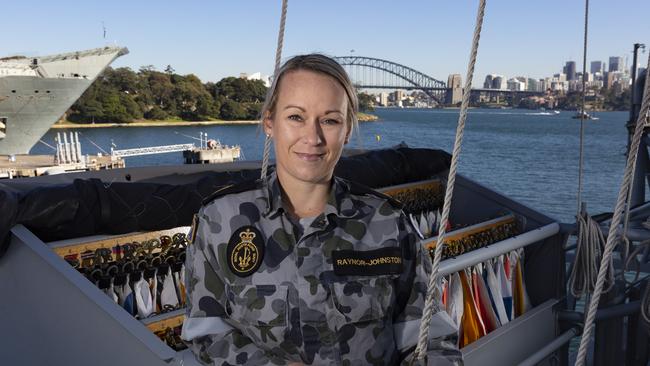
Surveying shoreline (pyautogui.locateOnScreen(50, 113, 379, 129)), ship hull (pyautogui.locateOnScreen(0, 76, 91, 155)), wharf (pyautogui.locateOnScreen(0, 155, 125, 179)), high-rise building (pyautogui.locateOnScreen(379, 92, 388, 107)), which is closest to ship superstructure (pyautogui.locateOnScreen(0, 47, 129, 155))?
ship hull (pyautogui.locateOnScreen(0, 76, 91, 155))

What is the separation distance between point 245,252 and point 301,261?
5.5 inches

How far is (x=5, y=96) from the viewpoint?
38625mm

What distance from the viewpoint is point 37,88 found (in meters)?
39.4

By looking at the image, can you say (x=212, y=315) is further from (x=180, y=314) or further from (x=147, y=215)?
(x=147, y=215)

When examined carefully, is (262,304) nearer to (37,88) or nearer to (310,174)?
(310,174)

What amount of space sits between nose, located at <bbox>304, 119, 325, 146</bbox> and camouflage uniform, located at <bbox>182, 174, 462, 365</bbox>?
164 mm

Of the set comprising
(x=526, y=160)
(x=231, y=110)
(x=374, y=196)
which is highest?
(x=374, y=196)

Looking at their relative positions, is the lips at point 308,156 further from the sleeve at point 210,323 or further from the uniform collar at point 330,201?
the sleeve at point 210,323

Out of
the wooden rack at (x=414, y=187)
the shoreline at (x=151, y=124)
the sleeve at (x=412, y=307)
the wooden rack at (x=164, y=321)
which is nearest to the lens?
the sleeve at (x=412, y=307)

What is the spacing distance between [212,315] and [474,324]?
2106 mm

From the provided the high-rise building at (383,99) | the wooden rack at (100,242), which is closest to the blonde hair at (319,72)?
the wooden rack at (100,242)

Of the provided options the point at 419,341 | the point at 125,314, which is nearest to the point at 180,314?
the point at 125,314

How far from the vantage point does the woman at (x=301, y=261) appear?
144 centimetres

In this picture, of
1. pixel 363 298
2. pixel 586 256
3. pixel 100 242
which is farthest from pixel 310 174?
pixel 586 256
